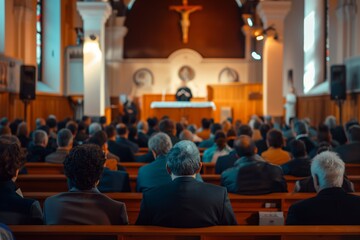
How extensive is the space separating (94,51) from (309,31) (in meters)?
7.47

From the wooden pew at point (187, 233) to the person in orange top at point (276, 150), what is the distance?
3.54 metres

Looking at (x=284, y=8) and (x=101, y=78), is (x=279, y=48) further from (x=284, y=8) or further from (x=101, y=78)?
(x=101, y=78)

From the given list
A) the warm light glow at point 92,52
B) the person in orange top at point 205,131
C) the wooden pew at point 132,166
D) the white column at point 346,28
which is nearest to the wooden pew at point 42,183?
the wooden pew at point 132,166

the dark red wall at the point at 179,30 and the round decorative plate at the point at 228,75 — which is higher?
the dark red wall at the point at 179,30

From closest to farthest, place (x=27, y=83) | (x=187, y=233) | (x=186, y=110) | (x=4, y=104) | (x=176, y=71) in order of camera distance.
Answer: (x=187, y=233), (x=4, y=104), (x=27, y=83), (x=186, y=110), (x=176, y=71)

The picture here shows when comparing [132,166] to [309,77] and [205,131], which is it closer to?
[205,131]

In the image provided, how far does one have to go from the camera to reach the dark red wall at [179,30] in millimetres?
23375

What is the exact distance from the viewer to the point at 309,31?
1909cm

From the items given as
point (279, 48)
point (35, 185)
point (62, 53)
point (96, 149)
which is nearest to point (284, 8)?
point (279, 48)

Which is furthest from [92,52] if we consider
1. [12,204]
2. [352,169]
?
[12,204]

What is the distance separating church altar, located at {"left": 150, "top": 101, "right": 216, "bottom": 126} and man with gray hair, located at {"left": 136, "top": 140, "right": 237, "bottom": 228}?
13682 mm

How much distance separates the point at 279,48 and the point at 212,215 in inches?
504

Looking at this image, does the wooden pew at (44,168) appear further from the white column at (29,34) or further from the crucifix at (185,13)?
the crucifix at (185,13)

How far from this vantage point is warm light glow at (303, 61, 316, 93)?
61.0ft
